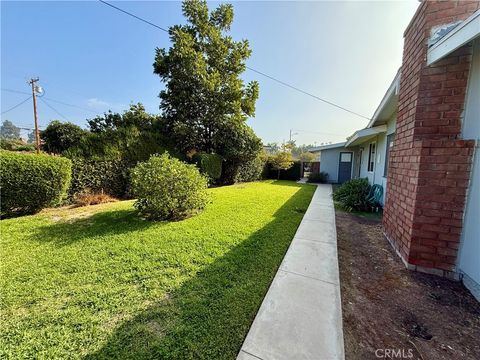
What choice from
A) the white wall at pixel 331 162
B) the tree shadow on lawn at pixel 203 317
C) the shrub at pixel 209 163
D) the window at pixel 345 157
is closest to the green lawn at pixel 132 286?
the tree shadow on lawn at pixel 203 317

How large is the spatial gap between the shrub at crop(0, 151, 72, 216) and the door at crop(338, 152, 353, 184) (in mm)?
17285

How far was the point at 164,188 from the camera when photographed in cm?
509

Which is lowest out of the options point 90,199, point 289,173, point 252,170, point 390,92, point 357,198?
point 90,199

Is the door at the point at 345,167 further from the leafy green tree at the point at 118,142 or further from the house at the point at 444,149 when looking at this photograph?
the house at the point at 444,149

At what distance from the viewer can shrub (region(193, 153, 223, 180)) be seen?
11367 mm

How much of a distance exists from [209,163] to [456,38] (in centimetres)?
1035

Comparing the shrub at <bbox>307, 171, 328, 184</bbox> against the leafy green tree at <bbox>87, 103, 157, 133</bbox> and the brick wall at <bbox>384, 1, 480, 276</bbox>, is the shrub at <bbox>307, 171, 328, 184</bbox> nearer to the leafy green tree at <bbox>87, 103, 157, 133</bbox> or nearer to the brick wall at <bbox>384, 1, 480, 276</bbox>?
the leafy green tree at <bbox>87, 103, 157, 133</bbox>

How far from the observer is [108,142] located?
8125 mm

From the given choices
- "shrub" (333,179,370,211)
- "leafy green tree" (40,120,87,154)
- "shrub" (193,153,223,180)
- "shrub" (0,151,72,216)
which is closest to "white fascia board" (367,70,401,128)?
"shrub" (333,179,370,211)

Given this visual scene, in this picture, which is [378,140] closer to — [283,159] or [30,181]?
[283,159]

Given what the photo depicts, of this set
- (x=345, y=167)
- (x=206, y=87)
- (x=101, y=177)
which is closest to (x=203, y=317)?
(x=101, y=177)

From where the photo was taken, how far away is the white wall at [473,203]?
7.97 ft

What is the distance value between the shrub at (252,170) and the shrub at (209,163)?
2.53 meters

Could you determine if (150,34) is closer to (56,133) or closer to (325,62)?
(56,133)
